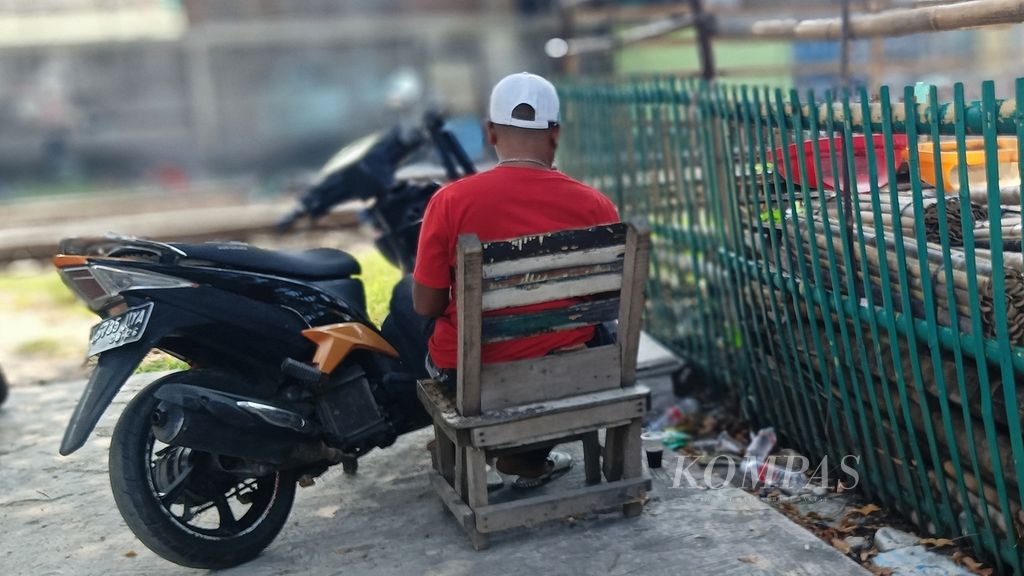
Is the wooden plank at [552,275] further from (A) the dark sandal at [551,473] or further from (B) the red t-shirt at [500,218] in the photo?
(A) the dark sandal at [551,473]

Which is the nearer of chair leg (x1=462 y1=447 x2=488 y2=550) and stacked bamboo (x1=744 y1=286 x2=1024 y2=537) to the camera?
stacked bamboo (x1=744 y1=286 x2=1024 y2=537)

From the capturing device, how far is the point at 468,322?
3496 mm

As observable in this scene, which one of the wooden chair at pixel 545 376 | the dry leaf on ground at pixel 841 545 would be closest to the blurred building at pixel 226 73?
the wooden chair at pixel 545 376

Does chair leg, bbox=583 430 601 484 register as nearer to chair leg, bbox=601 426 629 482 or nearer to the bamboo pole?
chair leg, bbox=601 426 629 482

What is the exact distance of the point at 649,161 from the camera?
6.16 metres

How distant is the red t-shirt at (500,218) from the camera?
3633mm

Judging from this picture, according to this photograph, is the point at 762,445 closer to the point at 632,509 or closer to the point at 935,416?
the point at 632,509

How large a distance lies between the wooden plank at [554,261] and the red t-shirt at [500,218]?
148 mm

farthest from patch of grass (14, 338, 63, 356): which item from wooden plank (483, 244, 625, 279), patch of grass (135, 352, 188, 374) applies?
wooden plank (483, 244, 625, 279)

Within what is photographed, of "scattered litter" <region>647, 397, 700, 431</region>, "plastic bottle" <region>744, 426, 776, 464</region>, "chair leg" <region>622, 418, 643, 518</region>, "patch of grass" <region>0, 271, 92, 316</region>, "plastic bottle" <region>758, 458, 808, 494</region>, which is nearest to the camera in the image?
"chair leg" <region>622, 418, 643, 518</region>

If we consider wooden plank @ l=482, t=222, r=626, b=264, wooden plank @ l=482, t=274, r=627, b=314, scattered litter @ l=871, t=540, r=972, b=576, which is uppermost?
wooden plank @ l=482, t=222, r=626, b=264

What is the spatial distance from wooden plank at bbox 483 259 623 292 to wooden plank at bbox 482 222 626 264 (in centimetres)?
7

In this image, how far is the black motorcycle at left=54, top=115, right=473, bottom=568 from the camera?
11.6ft

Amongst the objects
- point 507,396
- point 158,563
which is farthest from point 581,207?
point 158,563
